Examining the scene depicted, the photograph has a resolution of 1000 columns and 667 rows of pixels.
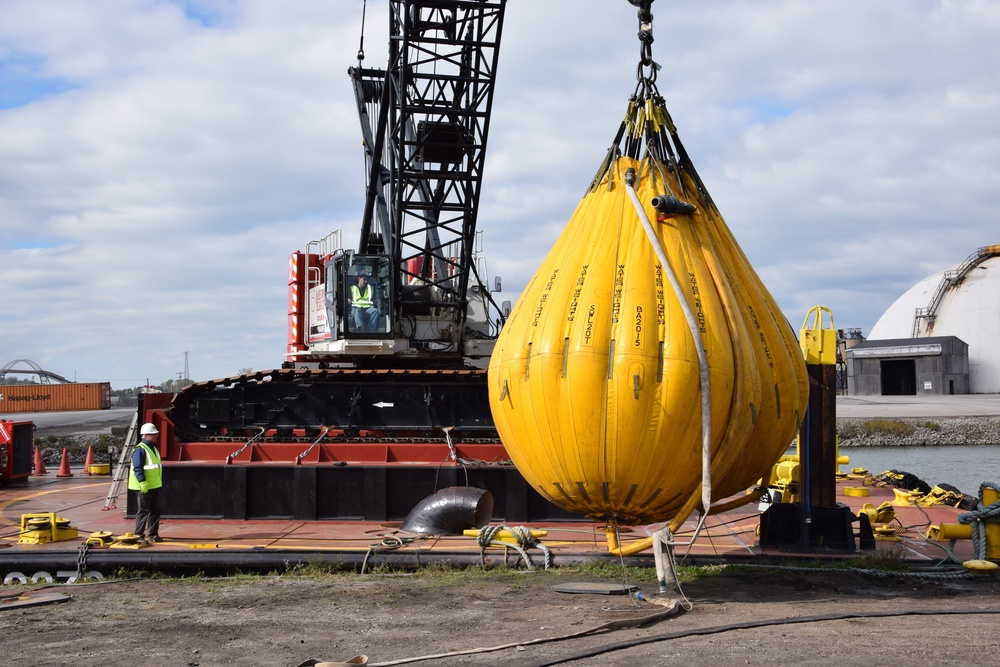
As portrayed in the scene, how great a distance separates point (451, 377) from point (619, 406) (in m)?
7.16

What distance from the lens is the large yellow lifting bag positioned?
6.07 metres

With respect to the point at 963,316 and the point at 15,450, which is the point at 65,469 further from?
the point at 963,316

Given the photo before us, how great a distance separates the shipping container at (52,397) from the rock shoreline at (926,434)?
44.1 m

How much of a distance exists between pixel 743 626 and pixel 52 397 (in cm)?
5821

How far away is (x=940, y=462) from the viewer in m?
31.2

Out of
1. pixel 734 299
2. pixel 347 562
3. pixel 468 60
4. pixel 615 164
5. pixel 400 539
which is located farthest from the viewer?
pixel 468 60

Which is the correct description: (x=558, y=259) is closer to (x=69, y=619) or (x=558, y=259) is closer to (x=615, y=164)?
(x=615, y=164)

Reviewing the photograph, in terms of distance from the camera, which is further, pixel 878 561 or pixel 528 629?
pixel 878 561

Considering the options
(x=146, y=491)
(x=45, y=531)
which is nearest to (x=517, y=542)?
(x=146, y=491)

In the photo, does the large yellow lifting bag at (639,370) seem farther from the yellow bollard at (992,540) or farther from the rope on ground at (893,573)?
the yellow bollard at (992,540)

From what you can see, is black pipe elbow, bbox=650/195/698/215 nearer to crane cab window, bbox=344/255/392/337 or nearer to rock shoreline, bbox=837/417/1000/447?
crane cab window, bbox=344/255/392/337

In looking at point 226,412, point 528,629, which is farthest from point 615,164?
point 226,412

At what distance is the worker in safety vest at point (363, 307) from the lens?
1390 cm

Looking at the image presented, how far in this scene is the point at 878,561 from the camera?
28.5ft
